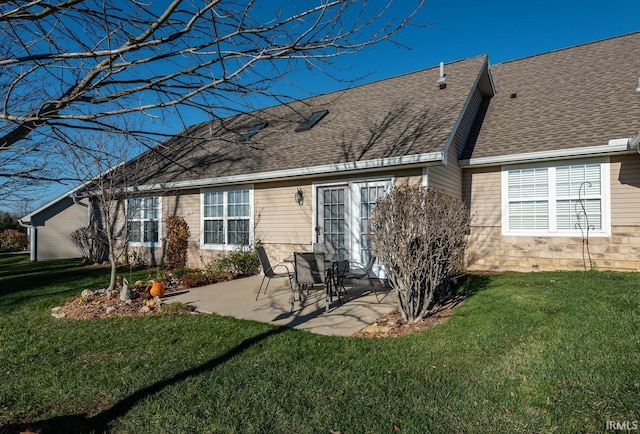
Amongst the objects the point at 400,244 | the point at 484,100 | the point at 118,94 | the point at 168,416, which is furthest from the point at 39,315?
the point at 484,100

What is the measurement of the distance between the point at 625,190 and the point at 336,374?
284 inches

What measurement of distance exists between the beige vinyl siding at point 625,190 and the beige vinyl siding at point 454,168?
291cm

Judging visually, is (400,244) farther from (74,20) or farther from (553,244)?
(553,244)

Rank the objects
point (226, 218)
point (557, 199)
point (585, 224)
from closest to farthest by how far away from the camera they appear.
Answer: point (585, 224), point (557, 199), point (226, 218)

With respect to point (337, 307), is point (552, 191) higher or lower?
higher

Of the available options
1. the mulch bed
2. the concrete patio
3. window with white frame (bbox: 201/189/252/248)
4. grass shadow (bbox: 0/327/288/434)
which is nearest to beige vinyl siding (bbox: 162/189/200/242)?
window with white frame (bbox: 201/189/252/248)

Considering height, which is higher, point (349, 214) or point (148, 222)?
point (349, 214)

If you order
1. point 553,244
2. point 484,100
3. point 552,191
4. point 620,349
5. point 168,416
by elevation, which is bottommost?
point 168,416

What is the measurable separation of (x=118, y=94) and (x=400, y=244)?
3572 mm

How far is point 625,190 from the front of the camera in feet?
24.9

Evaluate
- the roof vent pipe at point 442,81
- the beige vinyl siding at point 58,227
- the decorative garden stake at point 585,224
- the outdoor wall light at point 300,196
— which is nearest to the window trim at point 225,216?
the outdoor wall light at point 300,196

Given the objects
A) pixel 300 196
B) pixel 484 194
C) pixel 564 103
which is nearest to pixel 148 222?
pixel 300 196

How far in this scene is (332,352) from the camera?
13.7ft

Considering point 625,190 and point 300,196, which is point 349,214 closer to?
point 300,196
